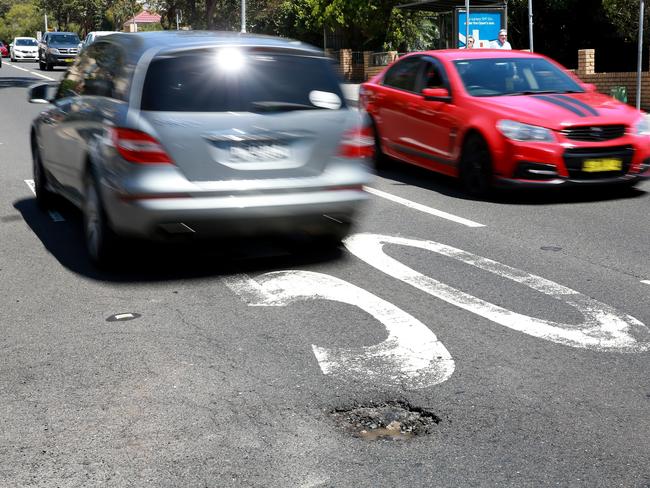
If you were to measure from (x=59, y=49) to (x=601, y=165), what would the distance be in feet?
137

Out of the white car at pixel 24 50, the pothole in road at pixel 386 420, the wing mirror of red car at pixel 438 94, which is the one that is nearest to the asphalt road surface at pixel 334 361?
the pothole in road at pixel 386 420

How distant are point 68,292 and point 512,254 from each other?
11.4ft

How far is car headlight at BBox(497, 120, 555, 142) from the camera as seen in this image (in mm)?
10219

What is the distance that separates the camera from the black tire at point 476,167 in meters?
10.6

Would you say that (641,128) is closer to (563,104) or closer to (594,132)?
(594,132)

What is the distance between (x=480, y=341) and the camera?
5672mm

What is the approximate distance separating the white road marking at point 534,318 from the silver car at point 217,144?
0.62 m

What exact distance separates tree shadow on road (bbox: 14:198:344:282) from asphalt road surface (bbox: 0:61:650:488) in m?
0.03

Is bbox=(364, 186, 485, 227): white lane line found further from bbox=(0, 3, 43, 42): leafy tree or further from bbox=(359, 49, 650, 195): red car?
bbox=(0, 3, 43, 42): leafy tree

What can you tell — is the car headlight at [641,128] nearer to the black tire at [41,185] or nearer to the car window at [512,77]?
the car window at [512,77]

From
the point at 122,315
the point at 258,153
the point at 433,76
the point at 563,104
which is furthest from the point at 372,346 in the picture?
the point at 433,76

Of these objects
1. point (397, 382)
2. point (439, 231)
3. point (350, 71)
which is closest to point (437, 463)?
point (397, 382)

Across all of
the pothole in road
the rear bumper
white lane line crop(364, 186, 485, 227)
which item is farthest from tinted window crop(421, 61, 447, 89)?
the pothole in road

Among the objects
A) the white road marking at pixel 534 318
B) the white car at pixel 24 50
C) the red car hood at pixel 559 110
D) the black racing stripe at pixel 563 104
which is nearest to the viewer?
the white road marking at pixel 534 318
